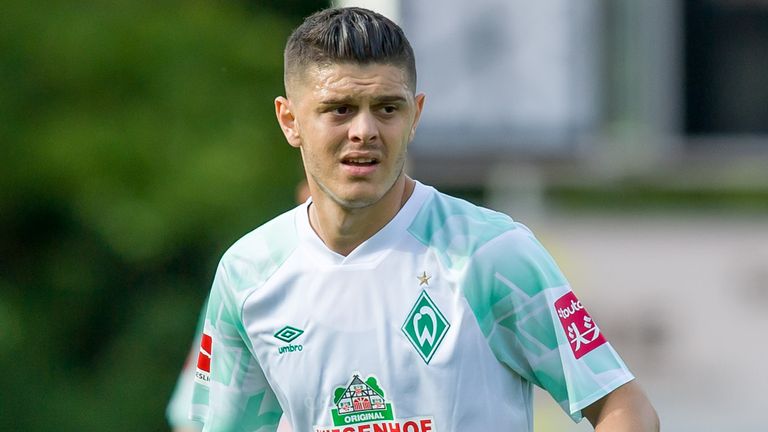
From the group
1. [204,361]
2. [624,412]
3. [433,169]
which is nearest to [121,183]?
[433,169]

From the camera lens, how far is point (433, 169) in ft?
39.4

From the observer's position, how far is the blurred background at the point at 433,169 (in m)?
11.8

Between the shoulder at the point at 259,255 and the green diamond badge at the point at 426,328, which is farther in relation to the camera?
the shoulder at the point at 259,255

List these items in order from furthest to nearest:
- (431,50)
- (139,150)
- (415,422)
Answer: (139,150)
(431,50)
(415,422)

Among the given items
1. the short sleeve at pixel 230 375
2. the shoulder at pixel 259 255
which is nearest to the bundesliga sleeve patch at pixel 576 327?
the shoulder at pixel 259 255

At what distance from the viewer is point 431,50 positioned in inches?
460

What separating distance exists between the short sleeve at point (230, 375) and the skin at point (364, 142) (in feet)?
1.38

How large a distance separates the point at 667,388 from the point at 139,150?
13.4ft

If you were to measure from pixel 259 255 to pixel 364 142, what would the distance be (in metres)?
0.52

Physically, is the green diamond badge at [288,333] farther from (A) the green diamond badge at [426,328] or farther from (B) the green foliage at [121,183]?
(B) the green foliage at [121,183]

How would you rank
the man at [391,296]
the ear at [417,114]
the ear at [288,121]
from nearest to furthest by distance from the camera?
the man at [391,296], the ear at [417,114], the ear at [288,121]

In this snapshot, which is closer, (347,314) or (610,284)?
(347,314)

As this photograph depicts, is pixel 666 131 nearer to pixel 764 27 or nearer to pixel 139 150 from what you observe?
pixel 764 27

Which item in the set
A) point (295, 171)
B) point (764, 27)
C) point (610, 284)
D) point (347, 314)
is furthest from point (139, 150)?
point (347, 314)
